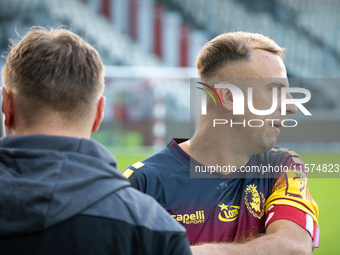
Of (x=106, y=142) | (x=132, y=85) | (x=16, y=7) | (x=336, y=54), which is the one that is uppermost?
(x=16, y=7)

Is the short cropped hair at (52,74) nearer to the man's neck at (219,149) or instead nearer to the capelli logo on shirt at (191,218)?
the capelli logo on shirt at (191,218)

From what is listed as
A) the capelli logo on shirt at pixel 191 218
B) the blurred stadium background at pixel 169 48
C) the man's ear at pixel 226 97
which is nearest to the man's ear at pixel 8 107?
the capelli logo on shirt at pixel 191 218

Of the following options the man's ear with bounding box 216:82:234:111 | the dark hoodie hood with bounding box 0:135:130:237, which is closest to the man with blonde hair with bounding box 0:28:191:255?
the dark hoodie hood with bounding box 0:135:130:237

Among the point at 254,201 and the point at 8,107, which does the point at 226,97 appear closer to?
the point at 254,201

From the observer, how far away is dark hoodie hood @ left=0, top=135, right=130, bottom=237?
0.90 meters

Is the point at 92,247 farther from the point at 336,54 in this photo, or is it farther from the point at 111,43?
the point at 336,54

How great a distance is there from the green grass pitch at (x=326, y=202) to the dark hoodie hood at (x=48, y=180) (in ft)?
13.4

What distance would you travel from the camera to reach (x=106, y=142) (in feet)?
40.7

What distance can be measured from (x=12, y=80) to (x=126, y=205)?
1.60 ft

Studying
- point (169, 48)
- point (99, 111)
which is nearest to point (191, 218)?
point (99, 111)

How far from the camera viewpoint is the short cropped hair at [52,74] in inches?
40.9

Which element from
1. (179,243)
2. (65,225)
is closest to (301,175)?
(179,243)

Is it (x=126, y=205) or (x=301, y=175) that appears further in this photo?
(x=301, y=175)

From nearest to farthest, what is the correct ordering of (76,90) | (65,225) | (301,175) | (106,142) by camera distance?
(65,225) → (76,90) → (301,175) → (106,142)
